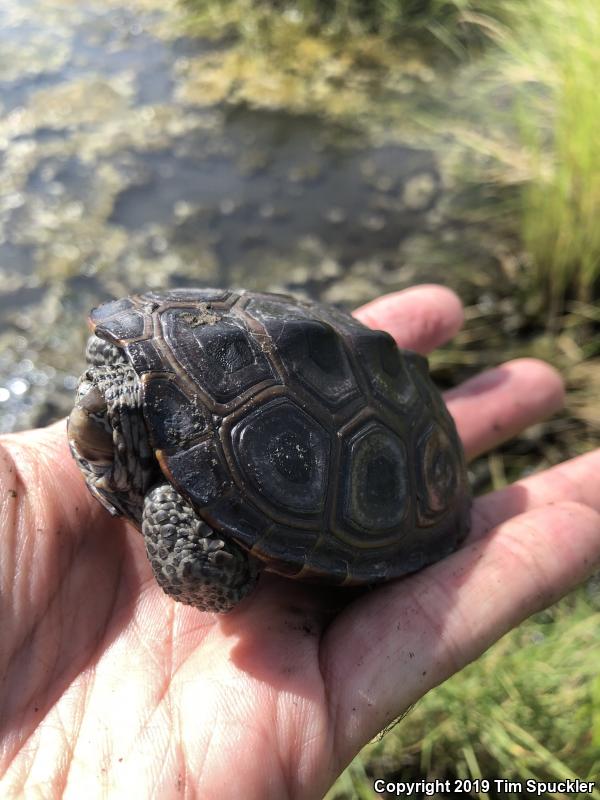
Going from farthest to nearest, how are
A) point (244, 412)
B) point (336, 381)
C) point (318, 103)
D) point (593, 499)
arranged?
point (318, 103), point (593, 499), point (336, 381), point (244, 412)

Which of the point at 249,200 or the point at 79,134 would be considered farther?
the point at 79,134

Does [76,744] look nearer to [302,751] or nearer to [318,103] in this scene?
[302,751]

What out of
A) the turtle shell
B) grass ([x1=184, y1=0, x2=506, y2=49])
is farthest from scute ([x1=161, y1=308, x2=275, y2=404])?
grass ([x1=184, y1=0, x2=506, y2=49])

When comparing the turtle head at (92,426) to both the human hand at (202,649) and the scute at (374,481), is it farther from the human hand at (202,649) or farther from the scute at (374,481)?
the scute at (374,481)

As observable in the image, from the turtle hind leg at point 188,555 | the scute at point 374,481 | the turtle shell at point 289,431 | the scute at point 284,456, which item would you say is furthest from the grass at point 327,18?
the turtle hind leg at point 188,555

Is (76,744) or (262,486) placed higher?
(262,486)

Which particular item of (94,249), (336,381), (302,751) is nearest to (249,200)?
(94,249)

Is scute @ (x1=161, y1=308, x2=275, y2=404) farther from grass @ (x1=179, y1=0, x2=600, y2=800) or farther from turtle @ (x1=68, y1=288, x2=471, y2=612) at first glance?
grass @ (x1=179, y1=0, x2=600, y2=800)

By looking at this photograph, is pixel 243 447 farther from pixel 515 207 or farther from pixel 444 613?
pixel 515 207
